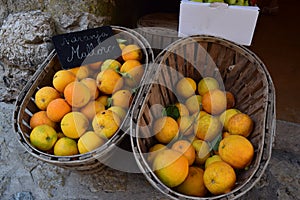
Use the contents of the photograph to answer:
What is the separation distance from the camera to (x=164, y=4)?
2.38 m

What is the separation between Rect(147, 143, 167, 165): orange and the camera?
1.08 metres

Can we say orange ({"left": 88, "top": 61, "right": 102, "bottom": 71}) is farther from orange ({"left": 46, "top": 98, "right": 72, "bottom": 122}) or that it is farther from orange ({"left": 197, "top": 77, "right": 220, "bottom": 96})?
orange ({"left": 197, "top": 77, "right": 220, "bottom": 96})

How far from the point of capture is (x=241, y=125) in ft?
3.74

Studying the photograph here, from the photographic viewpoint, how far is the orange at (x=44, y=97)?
1.21 m

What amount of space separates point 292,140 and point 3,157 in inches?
57.1

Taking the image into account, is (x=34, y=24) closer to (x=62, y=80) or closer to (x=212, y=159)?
(x=62, y=80)

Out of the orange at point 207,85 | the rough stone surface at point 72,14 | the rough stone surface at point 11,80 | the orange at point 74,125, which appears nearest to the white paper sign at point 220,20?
the orange at point 207,85

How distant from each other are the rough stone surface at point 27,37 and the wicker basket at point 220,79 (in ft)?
2.07

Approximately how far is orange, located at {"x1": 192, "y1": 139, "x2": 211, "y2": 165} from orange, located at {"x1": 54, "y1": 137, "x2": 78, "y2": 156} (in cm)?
46

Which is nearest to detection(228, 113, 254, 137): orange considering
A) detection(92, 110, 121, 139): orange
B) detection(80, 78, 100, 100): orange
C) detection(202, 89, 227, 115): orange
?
detection(202, 89, 227, 115): orange

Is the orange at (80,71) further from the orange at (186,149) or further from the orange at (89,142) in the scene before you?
the orange at (186,149)

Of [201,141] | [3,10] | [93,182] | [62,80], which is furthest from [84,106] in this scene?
[3,10]

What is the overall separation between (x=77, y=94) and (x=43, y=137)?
202mm

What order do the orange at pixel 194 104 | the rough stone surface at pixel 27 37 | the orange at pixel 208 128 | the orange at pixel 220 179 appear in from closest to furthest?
the orange at pixel 220 179
the orange at pixel 208 128
the orange at pixel 194 104
the rough stone surface at pixel 27 37
